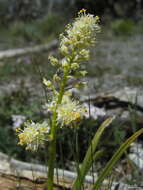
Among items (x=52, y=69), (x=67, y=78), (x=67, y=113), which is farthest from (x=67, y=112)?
(x=52, y=69)

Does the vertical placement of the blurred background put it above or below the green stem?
above

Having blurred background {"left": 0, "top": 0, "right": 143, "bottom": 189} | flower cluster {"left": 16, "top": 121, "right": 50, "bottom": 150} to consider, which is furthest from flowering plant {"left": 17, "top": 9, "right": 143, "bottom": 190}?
blurred background {"left": 0, "top": 0, "right": 143, "bottom": 189}

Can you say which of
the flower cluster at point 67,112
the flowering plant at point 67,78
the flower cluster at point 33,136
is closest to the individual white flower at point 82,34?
the flowering plant at point 67,78

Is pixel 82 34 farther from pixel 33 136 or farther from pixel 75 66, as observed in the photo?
pixel 33 136

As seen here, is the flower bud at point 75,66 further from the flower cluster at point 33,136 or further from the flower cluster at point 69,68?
the flower cluster at point 33,136

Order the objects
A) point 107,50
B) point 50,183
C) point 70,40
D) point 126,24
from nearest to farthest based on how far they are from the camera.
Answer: point 70,40 → point 50,183 → point 107,50 → point 126,24

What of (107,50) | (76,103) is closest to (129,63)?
(107,50)

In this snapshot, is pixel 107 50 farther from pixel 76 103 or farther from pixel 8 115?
pixel 76 103

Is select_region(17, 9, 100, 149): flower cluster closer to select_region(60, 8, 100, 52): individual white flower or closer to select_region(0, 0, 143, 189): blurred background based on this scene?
select_region(60, 8, 100, 52): individual white flower
